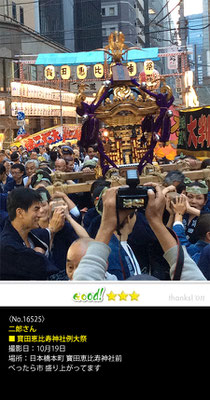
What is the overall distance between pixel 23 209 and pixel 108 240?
74cm

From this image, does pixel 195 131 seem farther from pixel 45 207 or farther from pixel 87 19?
pixel 45 207

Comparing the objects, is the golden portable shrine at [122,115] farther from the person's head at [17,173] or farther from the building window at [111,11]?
the person's head at [17,173]

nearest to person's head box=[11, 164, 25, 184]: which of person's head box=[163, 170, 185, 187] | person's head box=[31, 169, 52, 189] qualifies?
person's head box=[31, 169, 52, 189]

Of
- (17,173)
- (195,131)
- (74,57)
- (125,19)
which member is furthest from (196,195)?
(74,57)

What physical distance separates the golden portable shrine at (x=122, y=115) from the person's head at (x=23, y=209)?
1912mm

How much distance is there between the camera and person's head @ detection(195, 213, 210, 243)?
2199 mm

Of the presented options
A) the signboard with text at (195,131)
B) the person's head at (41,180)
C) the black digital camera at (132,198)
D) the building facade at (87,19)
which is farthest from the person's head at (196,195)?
the signboard with text at (195,131)

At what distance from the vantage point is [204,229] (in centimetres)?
220

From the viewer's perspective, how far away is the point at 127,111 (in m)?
4.11

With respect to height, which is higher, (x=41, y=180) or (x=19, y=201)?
(x=41, y=180)

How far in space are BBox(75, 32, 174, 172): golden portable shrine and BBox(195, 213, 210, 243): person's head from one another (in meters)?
1.76

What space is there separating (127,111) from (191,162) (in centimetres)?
68

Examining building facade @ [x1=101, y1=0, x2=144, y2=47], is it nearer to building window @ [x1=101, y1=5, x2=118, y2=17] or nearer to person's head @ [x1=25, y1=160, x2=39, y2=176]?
building window @ [x1=101, y1=5, x2=118, y2=17]
